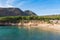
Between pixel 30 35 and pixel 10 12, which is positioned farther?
pixel 10 12

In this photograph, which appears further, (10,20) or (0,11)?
(0,11)

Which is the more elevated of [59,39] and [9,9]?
[9,9]

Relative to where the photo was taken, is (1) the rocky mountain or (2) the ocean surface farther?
(1) the rocky mountain

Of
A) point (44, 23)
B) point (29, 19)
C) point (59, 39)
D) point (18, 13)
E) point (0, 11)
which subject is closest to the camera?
point (59, 39)

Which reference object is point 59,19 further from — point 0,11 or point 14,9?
point 14,9

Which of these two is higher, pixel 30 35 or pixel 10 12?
pixel 10 12

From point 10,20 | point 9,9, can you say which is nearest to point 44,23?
point 10,20

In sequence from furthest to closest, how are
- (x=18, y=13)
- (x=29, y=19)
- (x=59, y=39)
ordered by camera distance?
1. (x=18, y=13)
2. (x=29, y=19)
3. (x=59, y=39)

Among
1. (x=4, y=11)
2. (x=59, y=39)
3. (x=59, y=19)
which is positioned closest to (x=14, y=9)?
(x=4, y=11)

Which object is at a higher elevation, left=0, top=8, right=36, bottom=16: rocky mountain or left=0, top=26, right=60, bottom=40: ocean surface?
left=0, top=8, right=36, bottom=16: rocky mountain

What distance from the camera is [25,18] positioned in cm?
8394

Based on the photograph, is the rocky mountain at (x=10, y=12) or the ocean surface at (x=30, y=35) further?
the rocky mountain at (x=10, y=12)

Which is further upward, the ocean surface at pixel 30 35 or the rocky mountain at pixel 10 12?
the rocky mountain at pixel 10 12

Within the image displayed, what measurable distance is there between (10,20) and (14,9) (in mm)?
71699
